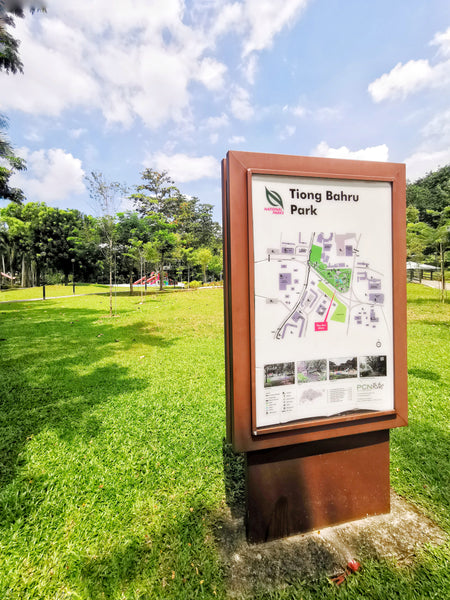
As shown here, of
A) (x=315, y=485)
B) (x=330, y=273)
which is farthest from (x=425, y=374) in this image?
(x=330, y=273)

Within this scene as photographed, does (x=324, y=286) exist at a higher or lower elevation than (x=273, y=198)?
lower

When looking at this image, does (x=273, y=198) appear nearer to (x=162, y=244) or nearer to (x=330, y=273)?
(x=330, y=273)

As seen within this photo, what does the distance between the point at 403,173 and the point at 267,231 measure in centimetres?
113

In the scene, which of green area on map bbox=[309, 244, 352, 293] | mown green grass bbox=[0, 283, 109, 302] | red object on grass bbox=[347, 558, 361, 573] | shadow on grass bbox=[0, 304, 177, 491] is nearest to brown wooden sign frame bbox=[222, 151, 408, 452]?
green area on map bbox=[309, 244, 352, 293]

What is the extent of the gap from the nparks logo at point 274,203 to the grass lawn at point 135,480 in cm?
220

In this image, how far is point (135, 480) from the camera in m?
2.61

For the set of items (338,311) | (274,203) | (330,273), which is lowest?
(338,311)

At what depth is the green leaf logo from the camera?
1771 mm

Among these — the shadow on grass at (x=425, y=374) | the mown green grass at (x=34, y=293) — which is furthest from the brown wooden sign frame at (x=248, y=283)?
the mown green grass at (x=34, y=293)

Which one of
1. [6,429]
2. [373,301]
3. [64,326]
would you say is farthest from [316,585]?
[64,326]

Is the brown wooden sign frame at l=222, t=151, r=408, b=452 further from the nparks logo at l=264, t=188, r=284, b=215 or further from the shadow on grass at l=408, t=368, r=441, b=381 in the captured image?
the shadow on grass at l=408, t=368, r=441, b=381

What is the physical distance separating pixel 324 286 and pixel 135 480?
2.37 metres

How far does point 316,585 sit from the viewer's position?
5.44 ft

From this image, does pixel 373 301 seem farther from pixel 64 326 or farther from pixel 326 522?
pixel 64 326
